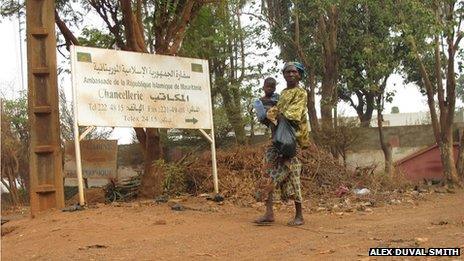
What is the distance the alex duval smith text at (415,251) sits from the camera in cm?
393

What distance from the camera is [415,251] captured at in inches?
158

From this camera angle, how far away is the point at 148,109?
8.06 metres

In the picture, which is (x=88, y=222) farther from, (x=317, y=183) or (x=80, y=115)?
(x=317, y=183)

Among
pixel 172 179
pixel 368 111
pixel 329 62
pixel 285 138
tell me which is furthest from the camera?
pixel 368 111

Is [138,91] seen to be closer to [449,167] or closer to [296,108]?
[296,108]

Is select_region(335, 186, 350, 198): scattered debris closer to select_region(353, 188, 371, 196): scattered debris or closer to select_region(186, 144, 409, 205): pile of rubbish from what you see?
select_region(186, 144, 409, 205): pile of rubbish

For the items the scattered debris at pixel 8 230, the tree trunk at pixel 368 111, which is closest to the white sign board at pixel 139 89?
the scattered debris at pixel 8 230

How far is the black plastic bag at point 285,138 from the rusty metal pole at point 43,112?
3.30m

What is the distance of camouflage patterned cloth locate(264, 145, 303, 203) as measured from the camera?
5.71m

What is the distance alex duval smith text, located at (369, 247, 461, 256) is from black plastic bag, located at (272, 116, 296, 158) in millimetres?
1679

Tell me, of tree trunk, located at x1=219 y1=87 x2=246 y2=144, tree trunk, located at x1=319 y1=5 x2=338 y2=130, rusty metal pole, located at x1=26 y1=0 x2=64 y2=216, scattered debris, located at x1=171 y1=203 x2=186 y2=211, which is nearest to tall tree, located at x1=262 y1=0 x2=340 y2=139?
tree trunk, located at x1=319 y1=5 x2=338 y2=130

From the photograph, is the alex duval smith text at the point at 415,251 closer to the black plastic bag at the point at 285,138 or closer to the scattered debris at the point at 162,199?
the black plastic bag at the point at 285,138

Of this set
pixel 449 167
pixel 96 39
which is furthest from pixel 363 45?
pixel 96 39

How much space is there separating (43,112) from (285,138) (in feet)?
11.7
